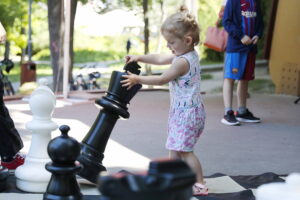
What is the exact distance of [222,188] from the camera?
3361 mm

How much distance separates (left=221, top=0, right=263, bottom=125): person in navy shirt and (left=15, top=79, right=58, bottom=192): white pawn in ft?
10.1

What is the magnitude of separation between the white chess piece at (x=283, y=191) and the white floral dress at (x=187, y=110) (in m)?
1.72

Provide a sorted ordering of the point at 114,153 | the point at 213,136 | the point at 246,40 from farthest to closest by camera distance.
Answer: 1. the point at 246,40
2. the point at 213,136
3. the point at 114,153

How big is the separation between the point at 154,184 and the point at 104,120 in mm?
2165

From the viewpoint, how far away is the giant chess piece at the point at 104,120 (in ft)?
9.96

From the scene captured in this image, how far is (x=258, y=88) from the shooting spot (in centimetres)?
1005

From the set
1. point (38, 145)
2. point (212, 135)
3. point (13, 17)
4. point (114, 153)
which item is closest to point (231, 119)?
point (212, 135)

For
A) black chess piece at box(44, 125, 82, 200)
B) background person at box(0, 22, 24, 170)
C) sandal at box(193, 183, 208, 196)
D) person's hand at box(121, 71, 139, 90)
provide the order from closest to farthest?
black chess piece at box(44, 125, 82, 200)
person's hand at box(121, 71, 139, 90)
sandal at box(193, 183, 208, 196)
background person at box(0, 22, 24, 170)

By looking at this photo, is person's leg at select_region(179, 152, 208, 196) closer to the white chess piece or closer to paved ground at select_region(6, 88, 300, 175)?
paved ground at select_region(6, 88, 300, 175)

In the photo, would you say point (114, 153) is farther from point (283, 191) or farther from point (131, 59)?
point (283, 191)

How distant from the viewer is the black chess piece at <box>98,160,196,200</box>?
105cm

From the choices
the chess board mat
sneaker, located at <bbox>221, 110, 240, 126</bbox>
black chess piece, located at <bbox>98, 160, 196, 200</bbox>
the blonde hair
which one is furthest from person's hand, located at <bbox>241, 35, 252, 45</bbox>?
black chess piece, located at <bbox>98, 160, 196, 200</bbox>

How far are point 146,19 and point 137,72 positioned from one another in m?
7.72

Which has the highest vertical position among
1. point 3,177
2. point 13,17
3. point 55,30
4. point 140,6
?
point 140,6
